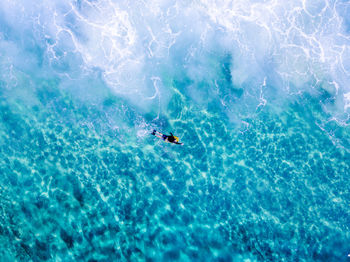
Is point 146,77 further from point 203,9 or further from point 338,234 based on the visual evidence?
point 338,234

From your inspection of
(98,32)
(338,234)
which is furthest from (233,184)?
(98,32)

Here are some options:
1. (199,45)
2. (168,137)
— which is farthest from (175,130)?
(199,45)

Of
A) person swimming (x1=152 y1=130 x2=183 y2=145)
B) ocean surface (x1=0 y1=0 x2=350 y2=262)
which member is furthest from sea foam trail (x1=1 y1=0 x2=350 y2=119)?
person swimming (x1=152 y1=130 x2=183 y2=145)

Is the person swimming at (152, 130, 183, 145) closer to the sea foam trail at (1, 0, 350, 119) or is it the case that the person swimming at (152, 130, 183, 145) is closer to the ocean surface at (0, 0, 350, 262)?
the ocean surface at (0, 0, 350, 262)

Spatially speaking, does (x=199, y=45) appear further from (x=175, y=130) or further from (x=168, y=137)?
(x=168, y=137)

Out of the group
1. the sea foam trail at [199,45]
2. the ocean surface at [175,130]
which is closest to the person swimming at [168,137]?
the ocean surface at [175,130]

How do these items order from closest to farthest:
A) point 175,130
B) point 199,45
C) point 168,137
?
point 168,137 → point 175,130 → point 199,45
